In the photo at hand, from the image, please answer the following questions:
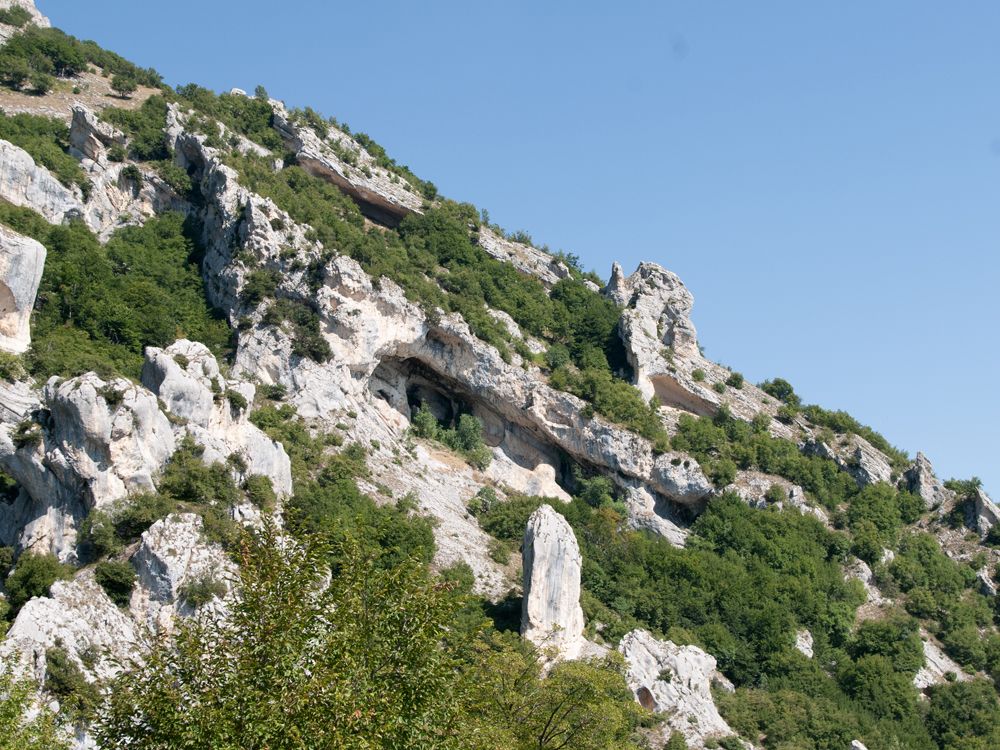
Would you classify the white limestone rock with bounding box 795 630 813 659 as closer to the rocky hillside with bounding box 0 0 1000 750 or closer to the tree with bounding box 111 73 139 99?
the rocky hillside with bounding box 0 0 1000 750

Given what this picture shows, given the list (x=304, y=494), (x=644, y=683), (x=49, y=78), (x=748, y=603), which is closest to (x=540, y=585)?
(x=644, y=683)

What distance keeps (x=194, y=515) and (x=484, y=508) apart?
20.5m

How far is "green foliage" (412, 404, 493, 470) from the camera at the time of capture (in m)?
59.8

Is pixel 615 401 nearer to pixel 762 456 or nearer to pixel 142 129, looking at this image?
pixel 762 456

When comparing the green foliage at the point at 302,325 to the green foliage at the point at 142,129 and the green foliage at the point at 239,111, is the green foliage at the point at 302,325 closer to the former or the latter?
the green foliage at the point at 142,129

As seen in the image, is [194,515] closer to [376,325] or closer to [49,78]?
[376,325]

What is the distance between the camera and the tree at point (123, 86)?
→ 247 ft

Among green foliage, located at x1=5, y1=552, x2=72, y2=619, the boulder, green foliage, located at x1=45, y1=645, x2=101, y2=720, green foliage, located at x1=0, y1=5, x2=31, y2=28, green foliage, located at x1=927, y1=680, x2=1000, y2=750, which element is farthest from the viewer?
green foliage, located at x1=0, y1=5, x2=31, y2=28

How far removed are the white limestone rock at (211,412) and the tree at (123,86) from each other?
36.4 m

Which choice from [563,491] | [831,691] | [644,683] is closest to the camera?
[644,683]

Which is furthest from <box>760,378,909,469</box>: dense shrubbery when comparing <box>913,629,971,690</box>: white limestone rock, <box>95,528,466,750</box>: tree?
<box>95,528,466,750</box>: tree

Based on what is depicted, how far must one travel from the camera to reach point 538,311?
232ft

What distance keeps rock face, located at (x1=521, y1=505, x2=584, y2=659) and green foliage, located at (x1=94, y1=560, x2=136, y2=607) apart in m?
15.6

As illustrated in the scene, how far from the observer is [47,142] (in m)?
62.8
